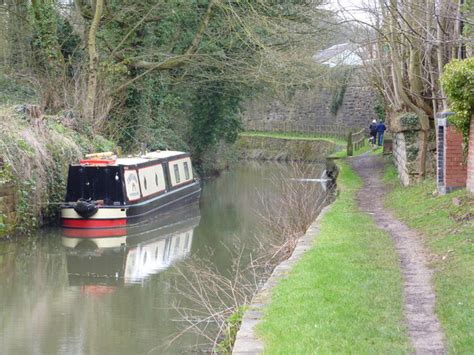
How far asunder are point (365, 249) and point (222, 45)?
13360mm

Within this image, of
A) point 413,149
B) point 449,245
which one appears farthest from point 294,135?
point 449,245

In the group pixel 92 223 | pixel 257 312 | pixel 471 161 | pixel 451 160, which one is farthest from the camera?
pixel 92 223

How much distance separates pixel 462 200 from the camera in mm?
12820

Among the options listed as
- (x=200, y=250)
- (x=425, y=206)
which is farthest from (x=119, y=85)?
(x=425, y=206)

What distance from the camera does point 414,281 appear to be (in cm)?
859

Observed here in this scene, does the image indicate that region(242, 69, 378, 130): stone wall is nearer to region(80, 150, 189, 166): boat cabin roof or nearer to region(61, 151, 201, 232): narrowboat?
region(80, 150, 189, 166): boat cabin roof

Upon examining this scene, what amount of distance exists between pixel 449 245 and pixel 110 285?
5.30 metres

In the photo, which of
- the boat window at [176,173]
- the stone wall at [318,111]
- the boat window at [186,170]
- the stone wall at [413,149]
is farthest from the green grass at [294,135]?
the stone wall at [413,149]

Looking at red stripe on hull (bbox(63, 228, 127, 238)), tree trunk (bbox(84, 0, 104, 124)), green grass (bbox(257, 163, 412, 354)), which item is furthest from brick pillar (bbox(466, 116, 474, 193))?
tree trunk (bbox(84, 0, 104, 124))

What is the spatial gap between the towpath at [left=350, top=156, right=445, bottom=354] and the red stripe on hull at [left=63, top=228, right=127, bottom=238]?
16.9ft

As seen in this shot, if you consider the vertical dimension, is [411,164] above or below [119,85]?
below

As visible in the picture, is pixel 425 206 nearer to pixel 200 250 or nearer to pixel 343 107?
pixel 200 250

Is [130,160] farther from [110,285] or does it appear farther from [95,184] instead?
[110,285]

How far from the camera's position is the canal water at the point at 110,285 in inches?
370
